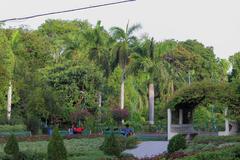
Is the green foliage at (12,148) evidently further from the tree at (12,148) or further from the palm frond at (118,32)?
the palm frond at (118,32)

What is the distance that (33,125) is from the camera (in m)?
38.8

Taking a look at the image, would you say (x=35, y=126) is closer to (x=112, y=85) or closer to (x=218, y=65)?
(x=112, y=85)

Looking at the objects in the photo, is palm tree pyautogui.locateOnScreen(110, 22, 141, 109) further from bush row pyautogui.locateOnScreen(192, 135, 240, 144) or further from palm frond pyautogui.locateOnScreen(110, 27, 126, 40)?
bush row pyautogui.locateOnScreen(192, 135, 240, 144)

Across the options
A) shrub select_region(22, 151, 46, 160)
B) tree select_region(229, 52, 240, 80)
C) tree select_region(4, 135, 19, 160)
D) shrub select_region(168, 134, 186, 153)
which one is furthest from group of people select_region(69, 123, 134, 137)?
tree select_region(229, 52, 240, 80)

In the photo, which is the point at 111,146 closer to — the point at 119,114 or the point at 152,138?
the point at 152,138

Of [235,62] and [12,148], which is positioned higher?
[235,62]

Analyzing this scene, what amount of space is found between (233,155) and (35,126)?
25321 millimetres

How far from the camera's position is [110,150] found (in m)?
18.4

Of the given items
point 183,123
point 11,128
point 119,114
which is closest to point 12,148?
point 183,123

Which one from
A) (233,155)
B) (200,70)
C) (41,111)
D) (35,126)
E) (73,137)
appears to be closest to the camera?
(233,155)

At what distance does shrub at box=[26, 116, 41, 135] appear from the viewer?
127ft

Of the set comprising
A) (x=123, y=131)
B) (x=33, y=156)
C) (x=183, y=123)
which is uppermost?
(x=183, y=123)

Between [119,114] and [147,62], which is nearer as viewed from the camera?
[119,114]

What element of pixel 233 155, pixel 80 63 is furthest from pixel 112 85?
pixel 233 155
